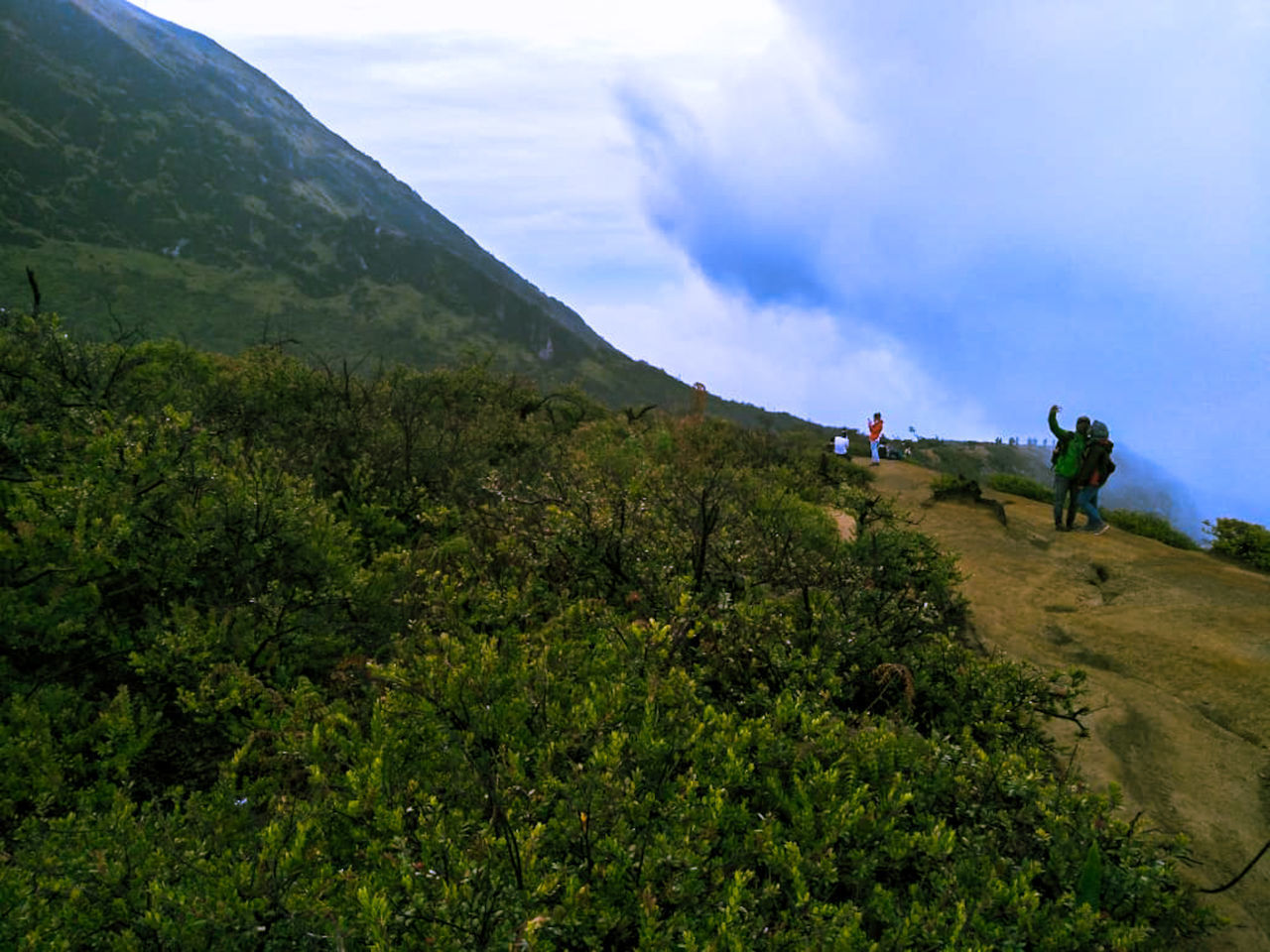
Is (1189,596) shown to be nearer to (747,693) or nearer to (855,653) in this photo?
(855,653)

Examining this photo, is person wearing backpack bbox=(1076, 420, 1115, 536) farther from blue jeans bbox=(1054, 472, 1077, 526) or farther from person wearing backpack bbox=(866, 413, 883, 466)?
person wearing backpack bbox=(866, 413, 883, 466)

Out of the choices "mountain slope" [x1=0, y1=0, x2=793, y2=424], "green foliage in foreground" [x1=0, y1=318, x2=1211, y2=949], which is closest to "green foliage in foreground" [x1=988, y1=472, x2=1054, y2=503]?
"green foliage in foreground" [x1=0, y1=318, x2=1211, y2=949]

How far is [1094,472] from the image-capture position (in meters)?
12.6

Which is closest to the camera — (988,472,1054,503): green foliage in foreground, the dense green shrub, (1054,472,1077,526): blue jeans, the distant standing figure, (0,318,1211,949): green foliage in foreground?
(0,318,1211,949): green foliage in foreground

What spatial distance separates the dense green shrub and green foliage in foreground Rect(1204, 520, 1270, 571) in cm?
108

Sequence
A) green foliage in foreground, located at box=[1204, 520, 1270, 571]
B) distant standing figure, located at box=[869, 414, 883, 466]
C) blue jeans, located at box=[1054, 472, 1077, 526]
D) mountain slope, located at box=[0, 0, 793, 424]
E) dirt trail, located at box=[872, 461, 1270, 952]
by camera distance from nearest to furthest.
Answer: dirt trail, located at box=[872, 461, 1270, 952]
green foliage in foreground, located at box=[1204, 520, 1270, 571]
blue jeans, located at box=[1054, 472, 1077, 526]
distant standing figure, located at box=[869, 414, 883, 466]
mountain slope, located at box=[0, 0, 793, 424]

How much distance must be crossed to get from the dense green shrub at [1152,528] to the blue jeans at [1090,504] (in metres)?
1.82

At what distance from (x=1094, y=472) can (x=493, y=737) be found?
43.1 ft

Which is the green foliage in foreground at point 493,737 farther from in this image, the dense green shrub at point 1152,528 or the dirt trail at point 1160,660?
the dense green shrub at point 1152,528

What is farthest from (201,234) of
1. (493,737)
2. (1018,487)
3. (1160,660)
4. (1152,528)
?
(1160,660)

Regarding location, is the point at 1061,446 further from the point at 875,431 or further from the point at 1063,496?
the point at 875,431

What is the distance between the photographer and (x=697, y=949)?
238 cm

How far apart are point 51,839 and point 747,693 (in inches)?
141

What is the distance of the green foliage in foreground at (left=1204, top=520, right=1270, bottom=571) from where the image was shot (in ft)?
38.5
